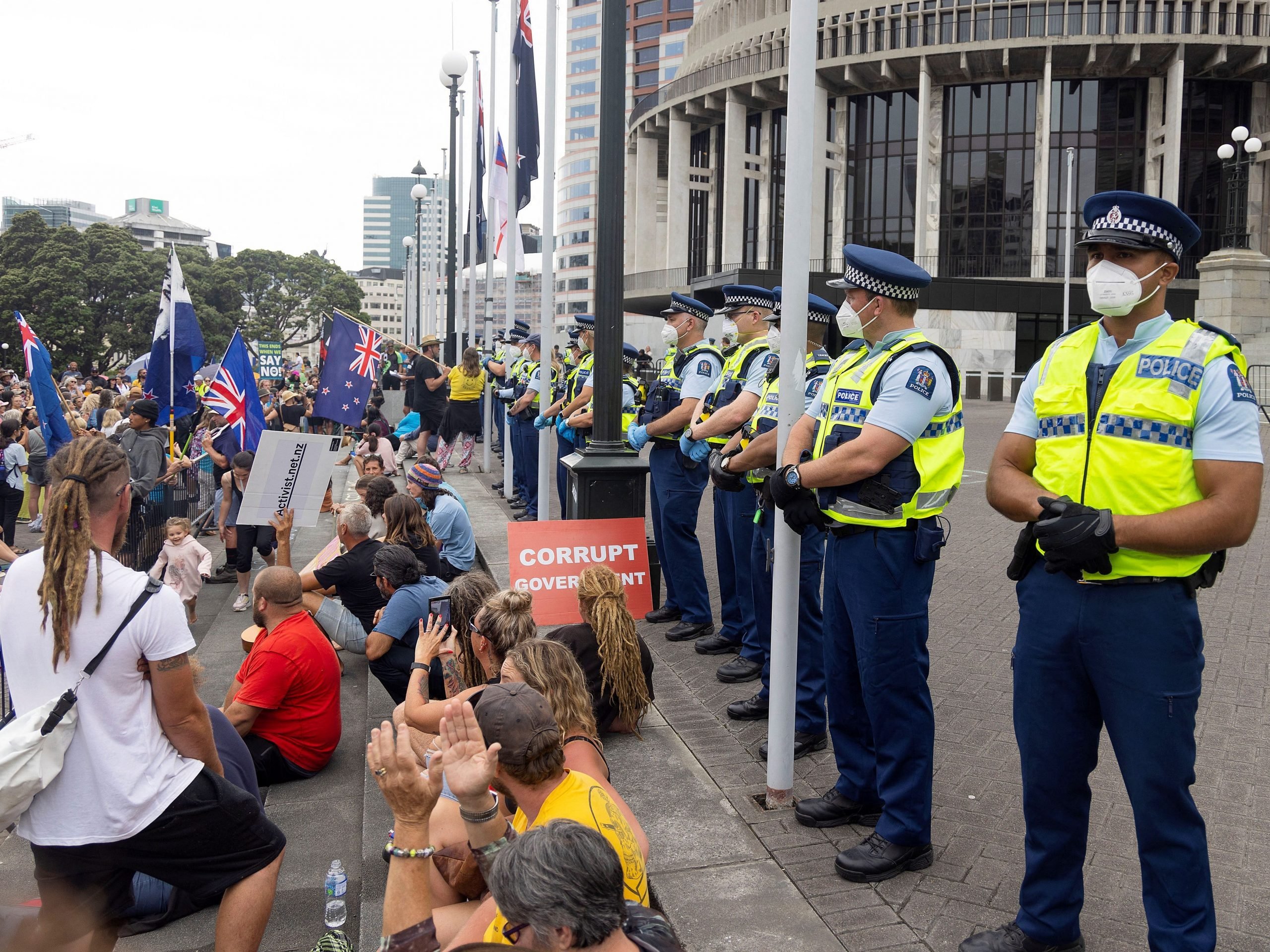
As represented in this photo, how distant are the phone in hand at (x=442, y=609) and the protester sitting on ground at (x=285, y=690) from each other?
3.76 ft

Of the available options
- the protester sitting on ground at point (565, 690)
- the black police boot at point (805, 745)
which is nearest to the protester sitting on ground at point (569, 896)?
the protester sitting on ground at point (565, 690)

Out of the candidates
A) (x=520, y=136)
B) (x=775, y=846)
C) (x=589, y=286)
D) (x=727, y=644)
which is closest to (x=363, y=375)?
(x=520, y=136)

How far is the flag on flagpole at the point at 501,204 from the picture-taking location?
17.3 metres

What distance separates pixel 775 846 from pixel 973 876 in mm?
736

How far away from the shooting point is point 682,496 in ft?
24.8

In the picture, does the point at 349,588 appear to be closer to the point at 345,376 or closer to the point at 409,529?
the point at 409,529

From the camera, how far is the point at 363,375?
1226 centimetres

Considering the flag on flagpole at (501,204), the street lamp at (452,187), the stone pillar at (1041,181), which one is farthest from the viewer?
the stone pillar at (1041,181)

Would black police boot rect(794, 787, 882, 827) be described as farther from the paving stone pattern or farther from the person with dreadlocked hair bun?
the person with dreadlocked hair bun

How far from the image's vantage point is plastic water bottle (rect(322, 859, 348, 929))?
12.3 feet

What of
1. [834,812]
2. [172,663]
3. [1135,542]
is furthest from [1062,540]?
[172,663]

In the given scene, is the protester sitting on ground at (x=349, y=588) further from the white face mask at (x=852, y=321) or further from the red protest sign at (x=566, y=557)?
the white face mask at (x=852, y=321)

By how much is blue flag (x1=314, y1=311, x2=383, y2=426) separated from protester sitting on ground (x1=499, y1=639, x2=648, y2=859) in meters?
8.68

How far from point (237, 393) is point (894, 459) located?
8.91 metres
